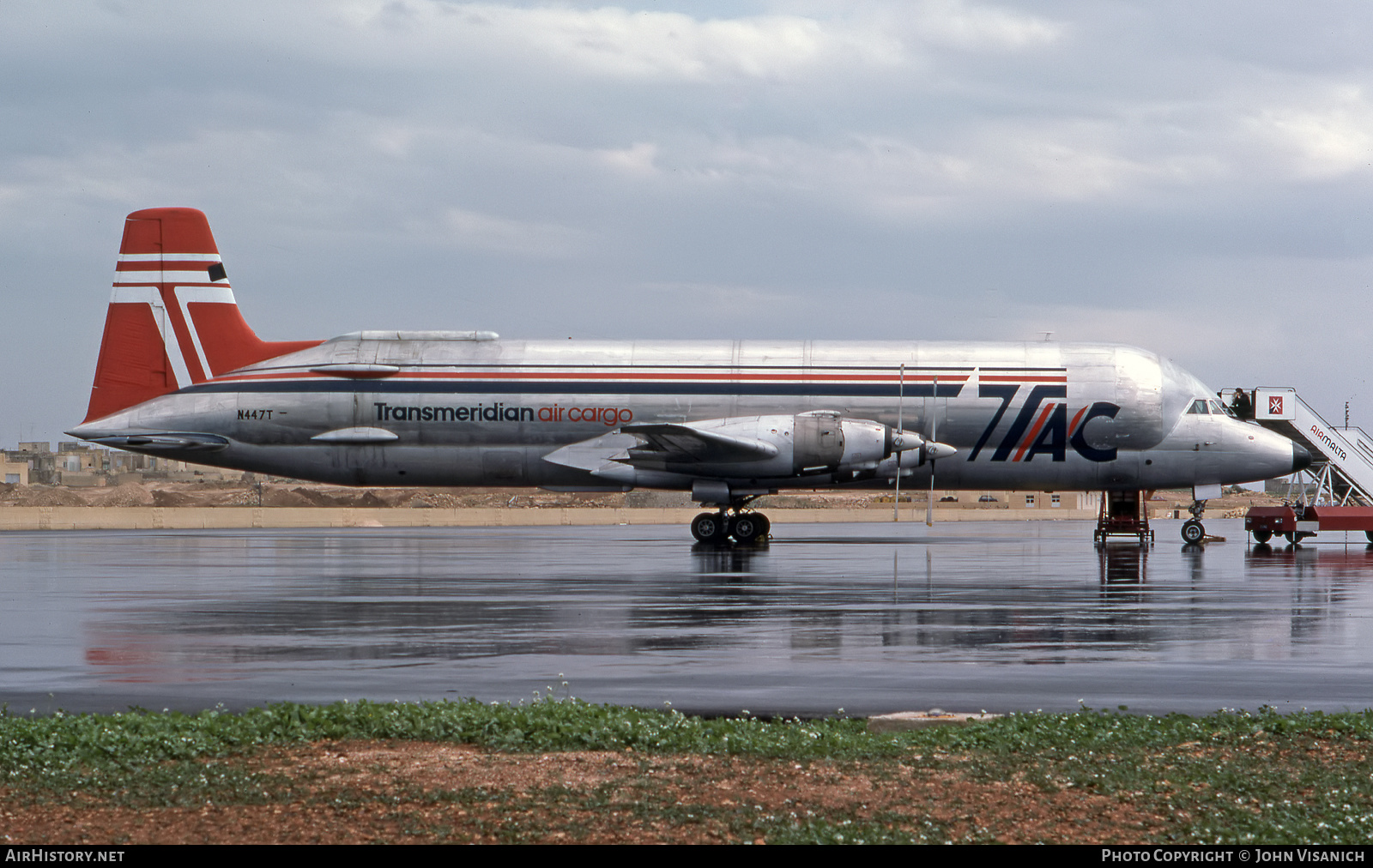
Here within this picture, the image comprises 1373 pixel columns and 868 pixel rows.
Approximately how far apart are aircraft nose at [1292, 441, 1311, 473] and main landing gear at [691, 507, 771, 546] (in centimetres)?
1461

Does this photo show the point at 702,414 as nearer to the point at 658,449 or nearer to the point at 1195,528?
the point at 658,449

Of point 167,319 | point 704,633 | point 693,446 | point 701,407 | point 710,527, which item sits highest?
point 167,319

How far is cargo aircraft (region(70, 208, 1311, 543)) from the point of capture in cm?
3192

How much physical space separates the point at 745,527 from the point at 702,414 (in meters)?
3.16

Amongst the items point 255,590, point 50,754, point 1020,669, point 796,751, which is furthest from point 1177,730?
point 255,590

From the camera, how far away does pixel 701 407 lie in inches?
1264

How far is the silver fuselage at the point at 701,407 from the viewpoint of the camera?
32000mm

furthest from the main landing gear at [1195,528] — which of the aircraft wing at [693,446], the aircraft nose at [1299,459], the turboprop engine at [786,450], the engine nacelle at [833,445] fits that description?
the aircraft wing at [693,446]

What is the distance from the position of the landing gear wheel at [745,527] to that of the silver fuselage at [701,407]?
112 cm

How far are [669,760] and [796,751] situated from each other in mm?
747

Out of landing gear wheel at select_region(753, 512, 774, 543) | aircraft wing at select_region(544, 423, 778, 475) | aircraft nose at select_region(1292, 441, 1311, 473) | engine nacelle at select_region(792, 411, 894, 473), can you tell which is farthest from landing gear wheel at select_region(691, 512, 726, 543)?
aircraft nose at select_region(1292, 441, 1311, 473)

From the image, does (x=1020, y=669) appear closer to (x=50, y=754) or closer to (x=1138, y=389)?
(x=50, y=754)

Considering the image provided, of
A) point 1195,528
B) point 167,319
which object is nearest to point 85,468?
point 167,319

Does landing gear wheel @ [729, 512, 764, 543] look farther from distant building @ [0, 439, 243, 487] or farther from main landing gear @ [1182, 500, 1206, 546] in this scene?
distant building @ [0, 439, 243, 487]
